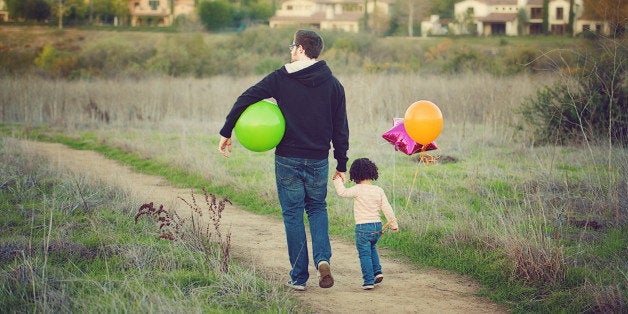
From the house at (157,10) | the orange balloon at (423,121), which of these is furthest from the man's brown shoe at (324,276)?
the house at (157,10)

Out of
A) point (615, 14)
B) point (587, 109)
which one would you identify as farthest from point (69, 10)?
point (615, 14)

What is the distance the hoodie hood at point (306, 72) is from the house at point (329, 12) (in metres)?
49.1

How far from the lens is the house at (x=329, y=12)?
2186 inches

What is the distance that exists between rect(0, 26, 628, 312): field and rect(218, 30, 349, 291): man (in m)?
1.31

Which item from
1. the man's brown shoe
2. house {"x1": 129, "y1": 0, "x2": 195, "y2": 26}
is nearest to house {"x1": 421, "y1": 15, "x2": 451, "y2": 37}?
house {"x1": 129, "y1": 0, "x2": 195, "y2": 26}

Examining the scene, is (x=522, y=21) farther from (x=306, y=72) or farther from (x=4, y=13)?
(x=306, y=72)

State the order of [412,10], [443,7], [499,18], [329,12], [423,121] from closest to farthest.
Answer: [423,121] < [499,18] < [412,10] < [443,7] < [329,12]

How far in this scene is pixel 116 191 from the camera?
8805mm

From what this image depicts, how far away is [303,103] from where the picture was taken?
5.12 m

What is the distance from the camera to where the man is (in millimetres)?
5102

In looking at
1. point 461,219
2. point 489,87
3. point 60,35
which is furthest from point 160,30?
point 461,219

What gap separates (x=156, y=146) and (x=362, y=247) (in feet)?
31.4

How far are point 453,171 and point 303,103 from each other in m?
6.01

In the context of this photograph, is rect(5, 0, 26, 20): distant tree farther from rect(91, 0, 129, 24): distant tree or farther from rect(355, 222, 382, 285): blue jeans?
rect(355, 222, 382, 285): blue jeans
